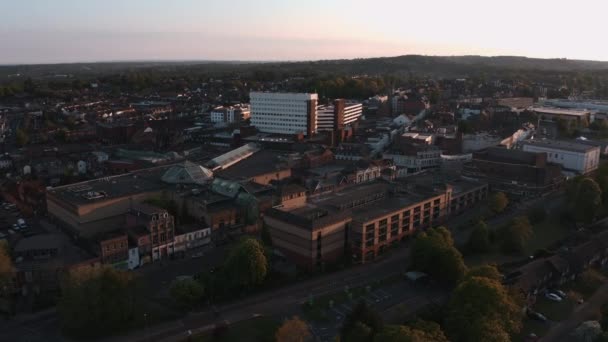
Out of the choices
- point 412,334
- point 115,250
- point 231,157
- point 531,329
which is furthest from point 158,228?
point 531,329

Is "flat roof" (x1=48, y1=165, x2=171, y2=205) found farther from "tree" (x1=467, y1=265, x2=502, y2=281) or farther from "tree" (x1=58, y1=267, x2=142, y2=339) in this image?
"tree" (x1=467, y1=265, x2=502, y2=281)

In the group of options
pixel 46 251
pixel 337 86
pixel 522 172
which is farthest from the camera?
pixel 337 86

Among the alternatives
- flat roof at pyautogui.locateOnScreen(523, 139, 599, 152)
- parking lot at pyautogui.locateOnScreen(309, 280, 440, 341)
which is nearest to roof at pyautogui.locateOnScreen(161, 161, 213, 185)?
parking lot at pyautogui.locateOnScreen(309, 280, 440, 341)

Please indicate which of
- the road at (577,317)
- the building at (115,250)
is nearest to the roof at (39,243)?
the building at (115,250)

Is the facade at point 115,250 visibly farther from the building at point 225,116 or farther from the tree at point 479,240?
the building at point 225,116

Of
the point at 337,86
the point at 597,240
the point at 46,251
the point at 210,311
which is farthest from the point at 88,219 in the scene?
the point at 337,86

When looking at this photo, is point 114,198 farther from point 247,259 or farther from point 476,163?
point 476,163
